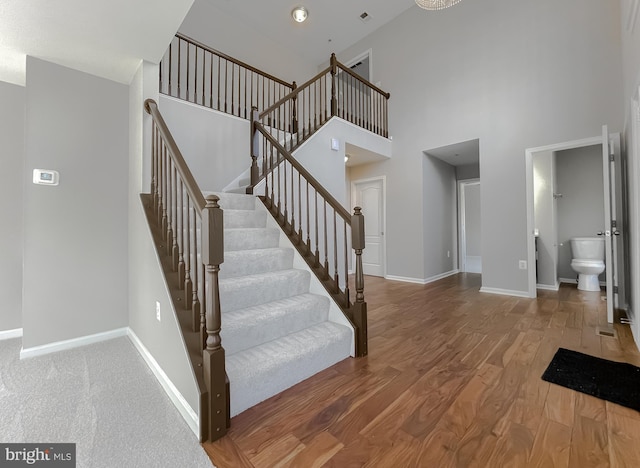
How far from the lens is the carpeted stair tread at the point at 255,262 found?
2.26 metres

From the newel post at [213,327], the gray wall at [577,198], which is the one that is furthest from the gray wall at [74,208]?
the gray wall at [577,198]

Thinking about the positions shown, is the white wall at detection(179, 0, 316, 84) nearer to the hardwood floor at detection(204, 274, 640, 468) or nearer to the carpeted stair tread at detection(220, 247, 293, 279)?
the carpeted stair tread at detection(220, 247, 293, 279)

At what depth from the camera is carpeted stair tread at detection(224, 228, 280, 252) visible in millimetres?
2518

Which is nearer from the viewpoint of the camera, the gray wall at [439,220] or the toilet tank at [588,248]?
the toilet tank at [588,248]

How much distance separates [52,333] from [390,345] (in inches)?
114

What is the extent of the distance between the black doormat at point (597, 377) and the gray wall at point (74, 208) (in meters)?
3.65

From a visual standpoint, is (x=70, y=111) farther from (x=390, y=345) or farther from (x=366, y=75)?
(x=366, y=75)

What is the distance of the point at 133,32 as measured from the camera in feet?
6.59

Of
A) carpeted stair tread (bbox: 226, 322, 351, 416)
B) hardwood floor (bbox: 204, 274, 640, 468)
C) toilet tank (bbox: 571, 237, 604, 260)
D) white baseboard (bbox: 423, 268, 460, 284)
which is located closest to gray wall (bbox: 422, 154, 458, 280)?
white baseboard (bbox: 423, 268, 460, 284)

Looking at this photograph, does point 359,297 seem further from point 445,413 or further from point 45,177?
point 45,177

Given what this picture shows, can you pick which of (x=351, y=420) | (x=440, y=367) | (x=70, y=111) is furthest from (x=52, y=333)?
(x=440, y=367)

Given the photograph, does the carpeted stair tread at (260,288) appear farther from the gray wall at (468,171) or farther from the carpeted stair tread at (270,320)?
the gray wall at (468,171)

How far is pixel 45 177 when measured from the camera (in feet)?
7.69

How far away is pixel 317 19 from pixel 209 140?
12.8 feet
